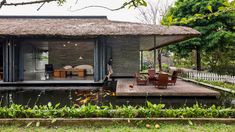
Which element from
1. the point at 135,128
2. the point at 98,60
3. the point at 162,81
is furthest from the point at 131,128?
the point at 98,60

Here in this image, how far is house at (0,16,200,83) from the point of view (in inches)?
429

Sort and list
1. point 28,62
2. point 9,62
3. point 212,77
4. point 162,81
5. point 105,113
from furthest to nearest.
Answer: point 28,62 < point 212,77 < point 9,62 < point 162,81 < point 105,113

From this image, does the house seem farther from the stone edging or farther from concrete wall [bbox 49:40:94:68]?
the stone edging

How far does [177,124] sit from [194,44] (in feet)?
47.5

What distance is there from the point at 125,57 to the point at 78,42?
11.6 feet

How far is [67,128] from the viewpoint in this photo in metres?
4.64

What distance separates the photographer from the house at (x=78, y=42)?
35.8 ft

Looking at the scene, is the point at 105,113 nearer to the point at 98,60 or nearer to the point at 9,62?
the point at 98,60

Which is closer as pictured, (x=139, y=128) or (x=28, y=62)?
(x=139, y=128)

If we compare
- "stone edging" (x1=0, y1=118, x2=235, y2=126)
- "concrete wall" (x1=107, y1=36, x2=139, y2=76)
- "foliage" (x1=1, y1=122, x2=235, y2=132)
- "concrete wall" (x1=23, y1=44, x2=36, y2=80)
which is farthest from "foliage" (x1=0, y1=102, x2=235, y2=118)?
"concrete wall" (x1=107, y1=36, x2=139, y2=76)

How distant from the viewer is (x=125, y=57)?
15883 millimetres

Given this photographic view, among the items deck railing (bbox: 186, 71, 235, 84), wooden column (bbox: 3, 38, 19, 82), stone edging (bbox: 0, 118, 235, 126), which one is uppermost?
wooden column (bbox: 3, 38, 19, 82)

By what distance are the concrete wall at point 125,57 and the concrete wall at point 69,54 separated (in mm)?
2796

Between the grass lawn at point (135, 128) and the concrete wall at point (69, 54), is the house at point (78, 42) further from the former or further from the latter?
the grass lawn at point (135, 128)
